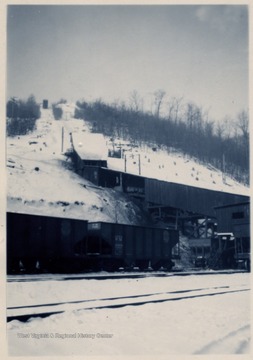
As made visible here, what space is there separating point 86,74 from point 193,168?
19.6m

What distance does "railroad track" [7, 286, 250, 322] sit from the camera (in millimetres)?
9641

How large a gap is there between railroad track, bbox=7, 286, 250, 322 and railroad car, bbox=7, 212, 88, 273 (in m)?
6.89

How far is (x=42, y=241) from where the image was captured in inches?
740

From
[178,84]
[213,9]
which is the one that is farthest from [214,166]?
[213,9]

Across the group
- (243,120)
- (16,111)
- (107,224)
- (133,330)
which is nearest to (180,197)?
(107,224)

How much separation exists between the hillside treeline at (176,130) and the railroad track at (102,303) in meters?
6.29

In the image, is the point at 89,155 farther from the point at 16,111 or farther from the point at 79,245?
the point at 16,111

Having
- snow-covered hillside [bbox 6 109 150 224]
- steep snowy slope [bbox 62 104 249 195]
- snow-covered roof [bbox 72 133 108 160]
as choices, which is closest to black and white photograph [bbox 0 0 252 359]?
snow-covered hillside [bbox 6 109 150 224]

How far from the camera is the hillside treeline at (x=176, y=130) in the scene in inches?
719

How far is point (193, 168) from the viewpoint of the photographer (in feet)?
103

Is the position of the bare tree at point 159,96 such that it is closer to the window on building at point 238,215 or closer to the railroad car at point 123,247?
the railroad car at point 123,247

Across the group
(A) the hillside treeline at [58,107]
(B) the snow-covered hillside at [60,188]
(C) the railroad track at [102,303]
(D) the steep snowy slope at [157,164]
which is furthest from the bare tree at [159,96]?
(D) the steep snowy slope at [157,164]

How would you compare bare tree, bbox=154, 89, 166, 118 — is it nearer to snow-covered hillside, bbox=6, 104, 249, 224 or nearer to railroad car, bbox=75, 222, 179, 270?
railroad car, bbox=75, 222, 179, 270

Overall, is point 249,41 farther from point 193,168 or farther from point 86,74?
point 193,168
